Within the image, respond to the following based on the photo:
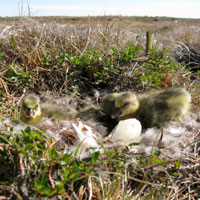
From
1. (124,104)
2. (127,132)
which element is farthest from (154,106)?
(127,132)

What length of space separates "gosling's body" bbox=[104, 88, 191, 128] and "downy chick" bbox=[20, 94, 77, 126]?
0.38 meters

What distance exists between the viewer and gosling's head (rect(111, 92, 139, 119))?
1714mm

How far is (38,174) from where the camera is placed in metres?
0.91

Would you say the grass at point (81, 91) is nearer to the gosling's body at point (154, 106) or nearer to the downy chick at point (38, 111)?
the downy chick at point (38, 111)

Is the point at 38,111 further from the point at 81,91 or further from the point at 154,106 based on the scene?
the point at 154,106

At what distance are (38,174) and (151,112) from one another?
3.29 ft

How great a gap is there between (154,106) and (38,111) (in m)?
0.87

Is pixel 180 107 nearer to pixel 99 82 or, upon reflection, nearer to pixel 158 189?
pixel 158 189

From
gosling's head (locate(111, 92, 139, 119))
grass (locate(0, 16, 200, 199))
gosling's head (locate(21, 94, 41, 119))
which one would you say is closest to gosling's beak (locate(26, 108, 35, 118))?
gosling's head (locate(21, 94, 41, 119))

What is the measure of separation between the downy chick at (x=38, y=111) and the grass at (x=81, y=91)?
0.22 meters

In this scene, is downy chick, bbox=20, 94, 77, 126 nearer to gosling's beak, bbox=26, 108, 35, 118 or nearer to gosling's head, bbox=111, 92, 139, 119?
gosling's beak, bbox=26, 108, 35, 118

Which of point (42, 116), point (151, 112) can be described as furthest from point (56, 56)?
point (151, 112)

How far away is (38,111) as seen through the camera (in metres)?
1.77

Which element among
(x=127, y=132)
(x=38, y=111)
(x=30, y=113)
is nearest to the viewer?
(x=127, y=132)
